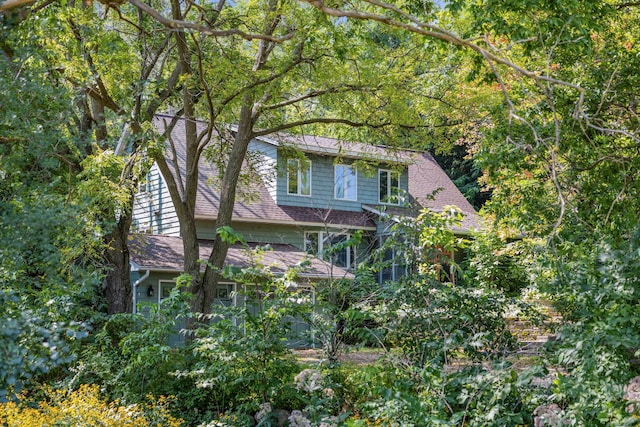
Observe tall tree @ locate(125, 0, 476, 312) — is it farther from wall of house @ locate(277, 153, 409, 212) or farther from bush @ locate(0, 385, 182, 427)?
wall of house @ locate(277, 153, 409, 212)

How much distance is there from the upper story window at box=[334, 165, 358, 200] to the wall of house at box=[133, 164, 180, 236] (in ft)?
18.0

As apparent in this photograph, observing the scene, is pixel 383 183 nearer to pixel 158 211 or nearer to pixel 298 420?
pixel 158 211

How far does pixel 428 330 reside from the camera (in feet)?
26.1

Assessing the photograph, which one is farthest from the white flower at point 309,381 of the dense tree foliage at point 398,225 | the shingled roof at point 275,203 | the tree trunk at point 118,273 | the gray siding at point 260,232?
the gray siding at point 260,232

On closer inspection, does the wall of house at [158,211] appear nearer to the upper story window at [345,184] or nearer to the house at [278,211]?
the house at [278,211]

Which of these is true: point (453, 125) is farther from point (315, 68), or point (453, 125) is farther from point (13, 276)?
point (13, 276)

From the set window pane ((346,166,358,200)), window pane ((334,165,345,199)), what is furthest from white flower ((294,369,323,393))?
window pane ((346,166,358,200))

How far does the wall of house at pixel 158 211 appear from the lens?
2167cm

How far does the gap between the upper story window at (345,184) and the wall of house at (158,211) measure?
5.50 meters

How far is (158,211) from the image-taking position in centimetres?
2206

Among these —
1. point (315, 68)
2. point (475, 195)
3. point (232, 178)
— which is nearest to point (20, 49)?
point (315, 68)

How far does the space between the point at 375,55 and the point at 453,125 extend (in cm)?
254

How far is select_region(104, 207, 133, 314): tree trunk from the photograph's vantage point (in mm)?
13773

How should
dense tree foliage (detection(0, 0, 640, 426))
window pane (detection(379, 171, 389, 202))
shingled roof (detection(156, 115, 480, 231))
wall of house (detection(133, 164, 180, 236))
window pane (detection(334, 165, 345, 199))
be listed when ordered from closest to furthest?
1. dense tree foliage (detection(0, 0, 640, 426))
2. shingled roof (detection(156, 115, 480, 231))
3. wall of house (detection(133, 164, 180, 236))
4. window pane (detection(334, 165, 345, 199))
5. window pane (detection(379, 171, 389, 202))
